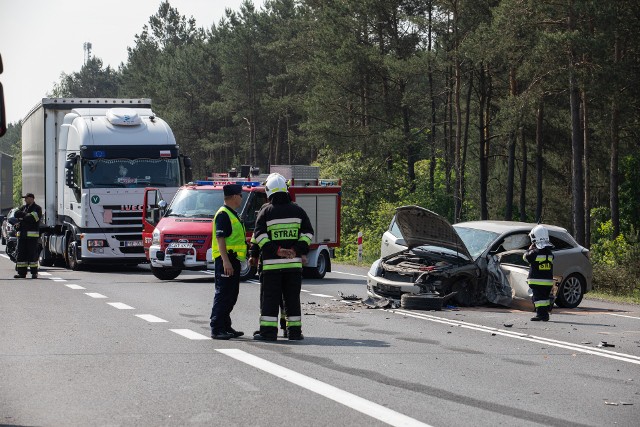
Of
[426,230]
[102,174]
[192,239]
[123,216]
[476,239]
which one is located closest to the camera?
[426,230]

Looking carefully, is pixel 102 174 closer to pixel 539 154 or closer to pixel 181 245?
pixel 181 245

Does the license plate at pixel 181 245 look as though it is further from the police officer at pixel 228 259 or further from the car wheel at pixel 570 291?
the police officer at pixel 228 259

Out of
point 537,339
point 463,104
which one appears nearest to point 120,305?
point 537,339

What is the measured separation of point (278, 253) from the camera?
12.4 meters

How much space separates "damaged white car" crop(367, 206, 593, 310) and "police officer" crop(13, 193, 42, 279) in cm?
895

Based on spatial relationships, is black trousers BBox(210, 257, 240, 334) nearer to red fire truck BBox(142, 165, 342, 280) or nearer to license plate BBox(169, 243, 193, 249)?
red fire truck BBox(142, 165, 342, 280)

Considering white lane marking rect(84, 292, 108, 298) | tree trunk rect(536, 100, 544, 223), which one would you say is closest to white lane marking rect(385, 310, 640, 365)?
white lane marking rect(84, 292, 108, 298)

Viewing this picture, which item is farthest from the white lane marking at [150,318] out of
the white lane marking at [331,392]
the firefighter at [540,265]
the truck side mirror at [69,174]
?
the truck side mirror at [69,174]

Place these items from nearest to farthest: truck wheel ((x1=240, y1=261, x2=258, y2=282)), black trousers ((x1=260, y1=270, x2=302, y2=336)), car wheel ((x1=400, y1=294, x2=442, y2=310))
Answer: black trousers ((x1=260, y1=270, x2=302, y2=336))
car wheel ((x1=400, y1=294, x2=442, y2=310))
truck wheel ((x1=240, y1=261, x2=258, y2=282))

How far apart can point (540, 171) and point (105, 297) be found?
125 feet

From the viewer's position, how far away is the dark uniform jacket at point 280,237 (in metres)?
12.4

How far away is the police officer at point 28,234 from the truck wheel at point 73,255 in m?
2.42

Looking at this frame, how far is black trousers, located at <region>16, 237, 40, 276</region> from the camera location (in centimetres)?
2409

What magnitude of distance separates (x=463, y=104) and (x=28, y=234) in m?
37.4
